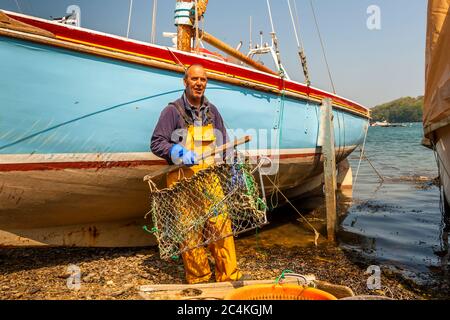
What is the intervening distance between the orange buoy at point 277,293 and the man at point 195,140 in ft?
2.97

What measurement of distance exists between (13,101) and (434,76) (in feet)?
19.6

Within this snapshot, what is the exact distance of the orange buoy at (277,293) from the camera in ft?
10.5

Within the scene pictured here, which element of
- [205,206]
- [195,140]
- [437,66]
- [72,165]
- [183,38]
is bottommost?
[205,206]

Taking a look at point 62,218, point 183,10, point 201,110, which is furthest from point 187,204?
point 183,10

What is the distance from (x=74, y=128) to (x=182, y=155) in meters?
1.42

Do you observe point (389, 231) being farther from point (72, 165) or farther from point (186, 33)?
point (72, 165)

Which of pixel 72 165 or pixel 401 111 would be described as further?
pixel 401 111

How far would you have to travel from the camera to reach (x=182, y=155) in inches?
153

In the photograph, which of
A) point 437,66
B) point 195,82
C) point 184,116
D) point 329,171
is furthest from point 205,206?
point 437,66

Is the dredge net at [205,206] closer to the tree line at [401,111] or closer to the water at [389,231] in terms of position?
the water at [389,231]

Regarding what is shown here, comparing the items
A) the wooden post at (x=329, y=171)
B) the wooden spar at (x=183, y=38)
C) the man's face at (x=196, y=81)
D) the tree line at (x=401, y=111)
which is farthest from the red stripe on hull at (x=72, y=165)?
the tree line at (x=401, y=111)

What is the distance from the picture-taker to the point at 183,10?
20.8 ft

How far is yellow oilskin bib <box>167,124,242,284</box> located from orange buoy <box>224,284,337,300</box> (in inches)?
35.5

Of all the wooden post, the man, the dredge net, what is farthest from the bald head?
the wooden post
